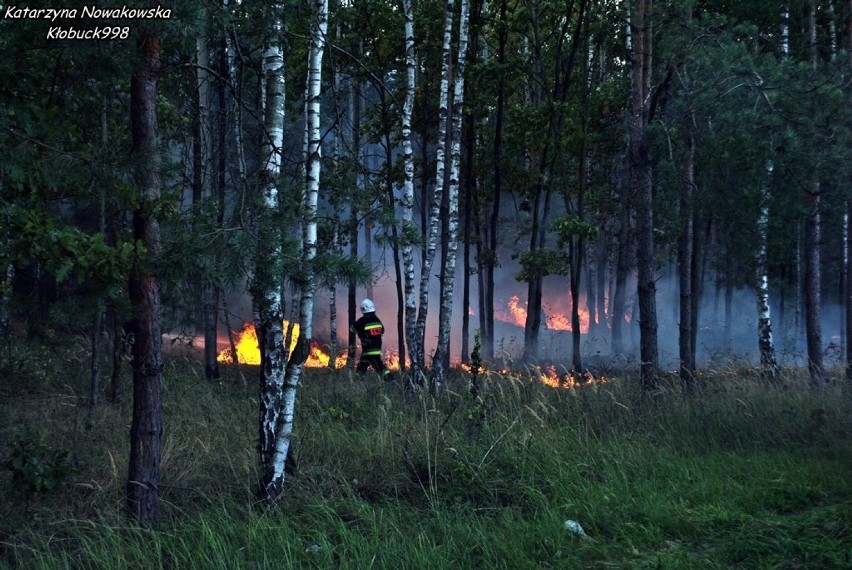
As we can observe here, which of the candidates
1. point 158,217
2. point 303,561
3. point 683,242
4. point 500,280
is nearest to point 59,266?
point 158,217

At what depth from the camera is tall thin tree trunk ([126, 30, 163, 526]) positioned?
193 inches

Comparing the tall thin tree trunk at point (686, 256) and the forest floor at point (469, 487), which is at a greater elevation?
the tall thin tree trunk at point (686, 256)

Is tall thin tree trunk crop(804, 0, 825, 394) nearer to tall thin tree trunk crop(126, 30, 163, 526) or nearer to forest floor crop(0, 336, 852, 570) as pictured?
forest floor crop(0, 336, 852, 570)

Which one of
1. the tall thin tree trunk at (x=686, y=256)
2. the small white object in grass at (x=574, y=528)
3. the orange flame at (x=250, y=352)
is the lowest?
the small white object in grass at (x=574, y=528)

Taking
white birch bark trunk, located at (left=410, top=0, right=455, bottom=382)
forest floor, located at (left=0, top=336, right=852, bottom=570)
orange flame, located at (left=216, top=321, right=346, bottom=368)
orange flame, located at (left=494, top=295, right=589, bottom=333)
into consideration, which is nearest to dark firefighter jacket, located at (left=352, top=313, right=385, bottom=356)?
white birch bark trunk, located at (left=410, top=0, right=455, bottom=382)

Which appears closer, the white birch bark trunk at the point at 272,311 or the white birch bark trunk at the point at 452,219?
the white birch bark trunk at the point at 272,311

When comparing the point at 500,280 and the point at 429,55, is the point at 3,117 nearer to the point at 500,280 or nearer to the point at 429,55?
the point at 429,55

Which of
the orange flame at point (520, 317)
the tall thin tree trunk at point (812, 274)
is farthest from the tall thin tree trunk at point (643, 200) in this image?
the orange flame at point (520, 317)

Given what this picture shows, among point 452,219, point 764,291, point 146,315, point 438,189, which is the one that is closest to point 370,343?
point 452,219

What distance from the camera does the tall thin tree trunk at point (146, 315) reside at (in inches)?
193

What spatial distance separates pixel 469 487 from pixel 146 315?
3.04m

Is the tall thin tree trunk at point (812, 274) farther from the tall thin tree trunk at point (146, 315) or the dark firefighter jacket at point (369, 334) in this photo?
the tall thin tree trunk at point (146, 315)

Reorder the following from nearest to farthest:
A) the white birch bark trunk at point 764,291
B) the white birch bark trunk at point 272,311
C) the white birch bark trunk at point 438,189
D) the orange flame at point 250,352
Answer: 1. the white birch bark trunk at point 272,311
2. the white birch bark trunk at point 764,291
3. the white birch bark trunk at point 438,189
4. the orange flame at point 250,352

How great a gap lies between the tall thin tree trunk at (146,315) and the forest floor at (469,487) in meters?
0.33
